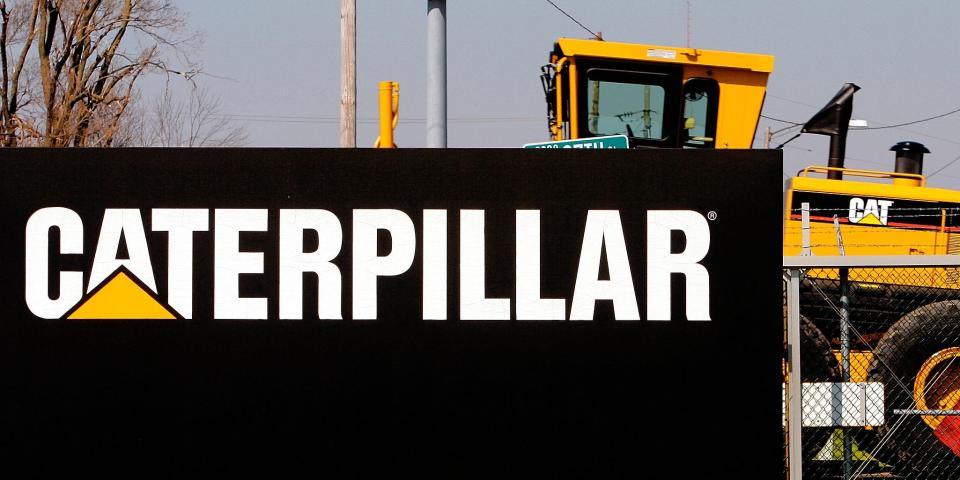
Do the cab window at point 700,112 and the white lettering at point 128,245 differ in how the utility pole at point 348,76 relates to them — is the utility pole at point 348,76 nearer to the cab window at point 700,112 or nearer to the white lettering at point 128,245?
the cab window at point 700,112

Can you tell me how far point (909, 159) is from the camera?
358 inches

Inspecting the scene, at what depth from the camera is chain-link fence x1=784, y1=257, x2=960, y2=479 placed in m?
5.63

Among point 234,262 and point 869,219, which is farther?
point 869,219

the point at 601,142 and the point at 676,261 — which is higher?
the point at 601,142

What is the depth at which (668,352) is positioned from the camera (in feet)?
16.7

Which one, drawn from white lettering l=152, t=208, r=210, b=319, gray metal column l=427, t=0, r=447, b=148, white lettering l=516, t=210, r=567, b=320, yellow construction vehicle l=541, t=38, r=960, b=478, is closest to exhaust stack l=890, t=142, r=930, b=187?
yellow construction vehicle l=541, t=38, r=960, b=478

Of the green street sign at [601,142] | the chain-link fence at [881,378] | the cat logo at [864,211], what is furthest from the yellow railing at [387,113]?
the cat logo at [864,211]

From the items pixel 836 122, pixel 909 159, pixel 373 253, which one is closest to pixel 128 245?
pixel 373 253

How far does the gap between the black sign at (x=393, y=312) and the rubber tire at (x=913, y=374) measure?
1538 millimetres

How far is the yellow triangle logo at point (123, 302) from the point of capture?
5145 mm

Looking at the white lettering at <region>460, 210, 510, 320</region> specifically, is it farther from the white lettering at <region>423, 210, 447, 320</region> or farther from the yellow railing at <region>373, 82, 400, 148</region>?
the yellow railing at <region>373, 82, 400, 148</region>

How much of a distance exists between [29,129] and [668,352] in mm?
23600

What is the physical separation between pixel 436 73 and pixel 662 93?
1.96 metres

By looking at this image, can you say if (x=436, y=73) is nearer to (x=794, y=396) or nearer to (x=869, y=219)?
(x=869, y=219)
